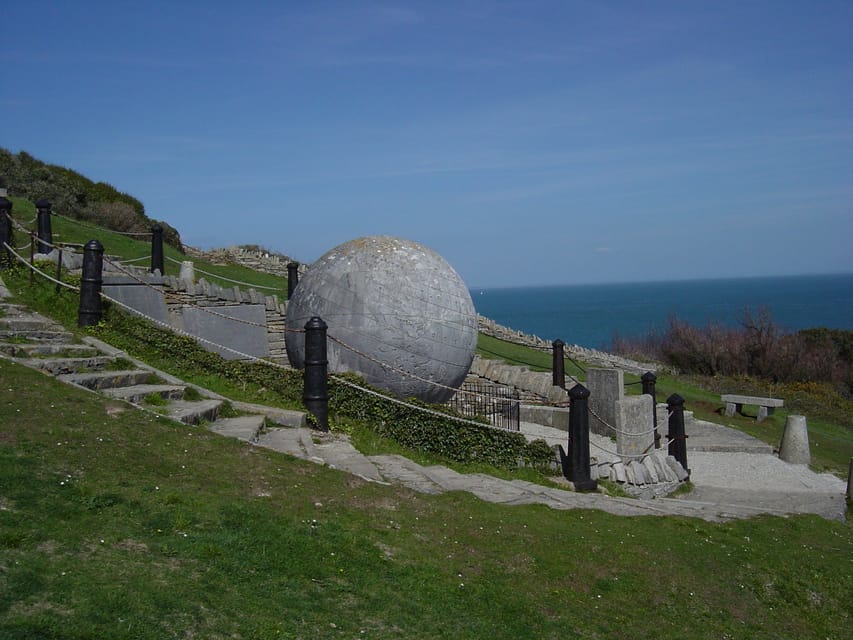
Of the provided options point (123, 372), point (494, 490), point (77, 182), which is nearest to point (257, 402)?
point (123, 372)

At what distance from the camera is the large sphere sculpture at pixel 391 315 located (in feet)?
43.2

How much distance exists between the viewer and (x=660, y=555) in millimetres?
7762

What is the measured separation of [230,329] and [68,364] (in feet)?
21.4

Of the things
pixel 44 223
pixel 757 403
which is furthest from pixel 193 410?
pixel 757 403

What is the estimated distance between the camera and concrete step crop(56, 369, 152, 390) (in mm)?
9312

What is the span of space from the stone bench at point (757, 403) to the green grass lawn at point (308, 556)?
12.2 m

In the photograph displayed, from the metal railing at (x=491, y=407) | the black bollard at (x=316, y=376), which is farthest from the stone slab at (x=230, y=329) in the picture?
→ the black bollard at (x=316, y=376)

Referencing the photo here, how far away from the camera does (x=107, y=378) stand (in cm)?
960

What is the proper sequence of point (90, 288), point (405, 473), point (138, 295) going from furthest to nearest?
point (138, 295) → point (90, 288) → point (405, 473)

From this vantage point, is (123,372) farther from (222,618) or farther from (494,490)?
(222,618)

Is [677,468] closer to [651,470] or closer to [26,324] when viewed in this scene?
[651,470]

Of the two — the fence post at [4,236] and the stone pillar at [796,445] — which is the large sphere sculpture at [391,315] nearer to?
the fence post at [4,236]

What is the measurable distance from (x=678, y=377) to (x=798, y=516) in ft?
67.0

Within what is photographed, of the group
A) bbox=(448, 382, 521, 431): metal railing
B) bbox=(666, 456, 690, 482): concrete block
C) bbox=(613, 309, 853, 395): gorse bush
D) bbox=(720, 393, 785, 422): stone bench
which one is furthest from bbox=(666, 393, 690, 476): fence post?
bbox=(613, 309, 853, 395): gorse bush
